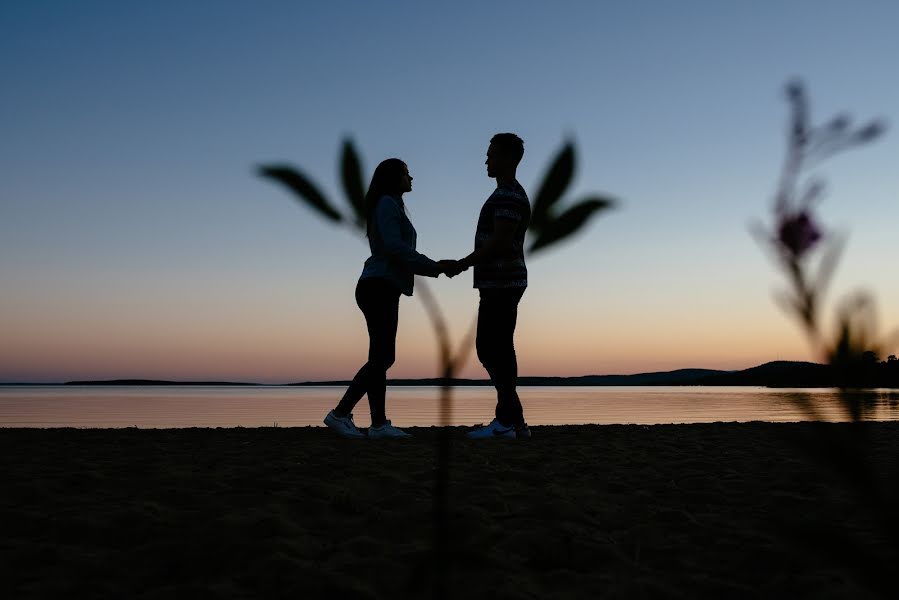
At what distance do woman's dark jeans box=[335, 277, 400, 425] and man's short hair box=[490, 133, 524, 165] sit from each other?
167cm

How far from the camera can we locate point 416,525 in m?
3.33

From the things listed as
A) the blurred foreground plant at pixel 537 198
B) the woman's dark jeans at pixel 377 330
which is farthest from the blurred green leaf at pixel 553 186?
the woman's dark jeans at pixel 377 330

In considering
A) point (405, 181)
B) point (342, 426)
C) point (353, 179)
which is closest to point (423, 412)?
point (342, 426)

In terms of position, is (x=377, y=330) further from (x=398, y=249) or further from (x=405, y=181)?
(x=398, y=249)

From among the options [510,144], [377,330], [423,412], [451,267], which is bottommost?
[423,412]

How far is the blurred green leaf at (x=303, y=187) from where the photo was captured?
941mm

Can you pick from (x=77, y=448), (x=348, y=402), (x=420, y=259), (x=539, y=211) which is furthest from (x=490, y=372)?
(x=539, y=211)

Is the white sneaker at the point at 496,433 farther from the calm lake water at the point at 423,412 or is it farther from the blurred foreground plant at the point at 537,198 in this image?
the blurred foreground plant at the point at 537,198

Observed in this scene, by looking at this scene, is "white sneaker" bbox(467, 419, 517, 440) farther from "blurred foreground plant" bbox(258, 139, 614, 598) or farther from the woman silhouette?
"blurred foreground plant" bbox(258, 139, 614, 598)

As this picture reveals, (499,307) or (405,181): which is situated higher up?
(405,181)

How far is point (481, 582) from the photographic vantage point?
260 centimetres

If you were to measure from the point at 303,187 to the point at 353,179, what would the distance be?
8 cm

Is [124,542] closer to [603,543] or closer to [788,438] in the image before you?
[603,543]

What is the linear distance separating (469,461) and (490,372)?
1.38 m
